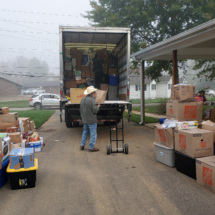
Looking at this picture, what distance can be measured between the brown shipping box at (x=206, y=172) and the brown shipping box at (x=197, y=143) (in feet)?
0.68

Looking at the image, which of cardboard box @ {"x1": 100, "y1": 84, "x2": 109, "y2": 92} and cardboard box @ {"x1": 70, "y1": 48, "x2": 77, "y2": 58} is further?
cardboard box @ {"x1": 70, "y1": 48, "x2": 77, "y2": 58}

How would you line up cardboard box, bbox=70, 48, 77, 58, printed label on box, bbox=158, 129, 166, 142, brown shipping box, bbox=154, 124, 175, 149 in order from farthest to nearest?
cardboard box, bbox=70, 48, 77, 58
printed label on box, bbox=158, 129, 166, 142
brown shipping box, bbox=154, 124, 175, 149

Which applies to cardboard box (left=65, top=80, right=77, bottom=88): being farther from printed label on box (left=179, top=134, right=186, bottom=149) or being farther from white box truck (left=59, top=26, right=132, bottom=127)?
printed label on box (left=179, top=134, right=186, bottom=149)

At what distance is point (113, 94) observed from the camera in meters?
9.95

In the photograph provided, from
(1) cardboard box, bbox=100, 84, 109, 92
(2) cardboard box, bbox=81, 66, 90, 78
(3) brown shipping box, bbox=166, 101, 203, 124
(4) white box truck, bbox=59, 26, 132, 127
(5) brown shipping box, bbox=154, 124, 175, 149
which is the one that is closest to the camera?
(5) brown shipping box, bbox=154, 124, 175, 149

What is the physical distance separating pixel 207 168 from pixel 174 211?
40.7 inches

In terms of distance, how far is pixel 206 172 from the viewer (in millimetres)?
3855

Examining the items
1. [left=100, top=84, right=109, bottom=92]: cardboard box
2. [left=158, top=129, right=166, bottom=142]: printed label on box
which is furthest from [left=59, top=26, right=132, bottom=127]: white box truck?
[left=158, top=129, right=166, bottom=142]: printed label on box

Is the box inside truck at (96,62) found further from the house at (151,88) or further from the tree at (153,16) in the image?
the house at (151,88)

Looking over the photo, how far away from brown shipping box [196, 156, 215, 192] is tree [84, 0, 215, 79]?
48.0 ft

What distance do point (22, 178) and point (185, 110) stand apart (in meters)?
3.94

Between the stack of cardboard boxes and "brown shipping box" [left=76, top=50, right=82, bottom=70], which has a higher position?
"brown shipping box" [left=76, top=50, right=82, bottom=70]

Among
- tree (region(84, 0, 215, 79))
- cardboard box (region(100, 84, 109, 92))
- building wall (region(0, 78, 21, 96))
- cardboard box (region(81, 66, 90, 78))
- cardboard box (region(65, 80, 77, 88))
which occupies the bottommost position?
cardboard box (region(100, 84, 109, 92))

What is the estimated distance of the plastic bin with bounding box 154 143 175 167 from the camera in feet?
16.3
